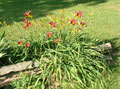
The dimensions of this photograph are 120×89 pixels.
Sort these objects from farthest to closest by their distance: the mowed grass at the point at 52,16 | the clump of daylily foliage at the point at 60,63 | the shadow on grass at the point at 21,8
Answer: the shadow on grass at the point at 21,8 → the mowed grass at the point at 52,16 → the clump of daylily foliage at the point at 60,63

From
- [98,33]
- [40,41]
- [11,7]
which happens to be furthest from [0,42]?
[11,7]

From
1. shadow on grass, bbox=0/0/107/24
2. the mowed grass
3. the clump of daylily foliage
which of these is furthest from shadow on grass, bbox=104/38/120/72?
shadow on grass, bbox=0/0/107/24

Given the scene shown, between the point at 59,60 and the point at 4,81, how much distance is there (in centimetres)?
100

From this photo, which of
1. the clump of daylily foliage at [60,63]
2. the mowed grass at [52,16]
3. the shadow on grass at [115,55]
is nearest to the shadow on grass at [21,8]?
the mowed grass at [52,16]

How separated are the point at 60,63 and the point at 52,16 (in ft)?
9.55

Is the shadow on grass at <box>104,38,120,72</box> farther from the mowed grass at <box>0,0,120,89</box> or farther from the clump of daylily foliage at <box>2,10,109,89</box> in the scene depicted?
the clump of daylily foliage at <box>2,10,109,89</box>

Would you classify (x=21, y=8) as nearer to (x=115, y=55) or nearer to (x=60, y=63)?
(x=115, y=55)

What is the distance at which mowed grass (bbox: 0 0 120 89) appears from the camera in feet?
16.5

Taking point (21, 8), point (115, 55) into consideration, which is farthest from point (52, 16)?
point (21, 8)

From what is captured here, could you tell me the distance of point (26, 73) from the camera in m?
3.21

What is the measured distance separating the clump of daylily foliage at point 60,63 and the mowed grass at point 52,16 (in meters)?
0.32

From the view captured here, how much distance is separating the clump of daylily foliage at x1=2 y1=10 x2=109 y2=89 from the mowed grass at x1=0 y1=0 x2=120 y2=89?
1.04 feet

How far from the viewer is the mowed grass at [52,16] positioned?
5031 millimetres

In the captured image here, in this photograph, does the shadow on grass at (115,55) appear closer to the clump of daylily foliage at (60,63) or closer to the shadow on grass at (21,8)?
the clump of daylily foliage at (60,63)
